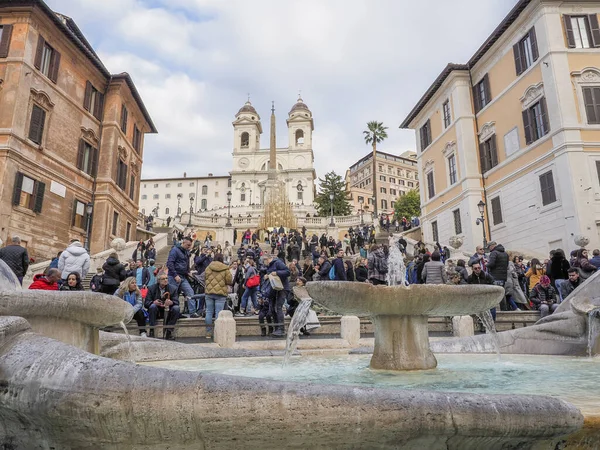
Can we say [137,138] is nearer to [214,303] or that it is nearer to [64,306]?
[214,303]

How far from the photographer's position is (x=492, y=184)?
2361 cm

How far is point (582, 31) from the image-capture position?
19797 mm

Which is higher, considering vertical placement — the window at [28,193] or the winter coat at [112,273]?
the window at [28,193]

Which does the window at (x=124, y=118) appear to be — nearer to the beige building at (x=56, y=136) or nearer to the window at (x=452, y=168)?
the beige building at (x=56, y=136)

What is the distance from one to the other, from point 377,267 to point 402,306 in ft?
24.3

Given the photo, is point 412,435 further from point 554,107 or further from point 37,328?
point 554,107

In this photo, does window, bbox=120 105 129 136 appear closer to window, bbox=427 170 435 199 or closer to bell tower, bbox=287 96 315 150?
window, bbox=427 170 435 199

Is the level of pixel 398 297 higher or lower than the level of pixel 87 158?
lower

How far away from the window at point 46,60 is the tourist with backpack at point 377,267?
2021 centimetres

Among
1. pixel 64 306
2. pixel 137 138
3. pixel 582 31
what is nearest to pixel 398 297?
pixel 64 306

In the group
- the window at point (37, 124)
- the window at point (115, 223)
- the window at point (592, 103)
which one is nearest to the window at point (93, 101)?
the window at point (37, 124)

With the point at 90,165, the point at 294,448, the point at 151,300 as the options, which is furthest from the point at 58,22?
the point at 294,448

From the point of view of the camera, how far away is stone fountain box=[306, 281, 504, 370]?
14.3 ft

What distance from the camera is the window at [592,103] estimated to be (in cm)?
1861
